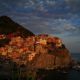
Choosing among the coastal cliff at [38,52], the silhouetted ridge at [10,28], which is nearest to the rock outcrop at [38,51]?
the coastal cliff at [38,52]

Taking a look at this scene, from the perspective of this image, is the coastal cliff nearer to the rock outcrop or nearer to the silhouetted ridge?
the rock outcrop

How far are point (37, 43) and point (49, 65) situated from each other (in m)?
17.7

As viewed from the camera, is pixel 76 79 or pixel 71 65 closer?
pixel 76 79

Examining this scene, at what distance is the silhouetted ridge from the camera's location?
142000 millimetres

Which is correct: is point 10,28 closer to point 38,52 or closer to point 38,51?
point 38,51

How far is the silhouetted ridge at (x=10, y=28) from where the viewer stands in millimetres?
142000

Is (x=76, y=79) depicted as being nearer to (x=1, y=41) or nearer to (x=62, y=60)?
(x=62, y=60)

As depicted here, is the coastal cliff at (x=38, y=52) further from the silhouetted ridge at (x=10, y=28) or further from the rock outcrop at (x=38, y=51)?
the silhouetted ridge at (x=10, y=28)

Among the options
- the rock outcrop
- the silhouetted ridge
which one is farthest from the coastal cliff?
the silhouetted ridge

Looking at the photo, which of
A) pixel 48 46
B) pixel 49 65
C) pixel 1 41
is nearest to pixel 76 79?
pixel 49 65

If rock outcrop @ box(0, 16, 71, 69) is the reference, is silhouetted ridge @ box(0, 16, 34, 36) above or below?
above

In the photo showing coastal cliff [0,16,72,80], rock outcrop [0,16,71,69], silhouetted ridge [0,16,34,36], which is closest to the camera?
coastal cliff [0,16,72,80]

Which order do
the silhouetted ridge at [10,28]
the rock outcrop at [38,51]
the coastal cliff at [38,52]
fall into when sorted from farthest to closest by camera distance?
the silhouetted ridge at [10,28], the rock outcrop at [38,51], the coastal cliff at [38,52]

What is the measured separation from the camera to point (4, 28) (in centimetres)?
14588
